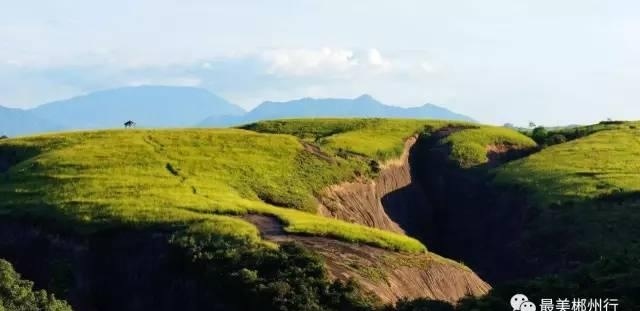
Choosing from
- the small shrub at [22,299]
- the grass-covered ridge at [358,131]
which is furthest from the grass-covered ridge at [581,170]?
the small shrub at [22,299]

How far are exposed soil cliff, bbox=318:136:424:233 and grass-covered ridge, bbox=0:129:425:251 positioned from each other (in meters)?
1.31

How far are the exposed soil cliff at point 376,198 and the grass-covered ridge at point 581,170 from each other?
8715mm

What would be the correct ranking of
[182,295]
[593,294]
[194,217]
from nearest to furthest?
[593,294] < [182,295] < [194,217]

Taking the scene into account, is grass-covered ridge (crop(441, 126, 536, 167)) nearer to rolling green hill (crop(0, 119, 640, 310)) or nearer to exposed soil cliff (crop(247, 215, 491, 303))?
rolling green hill (crop(0, 119, 640, 310))

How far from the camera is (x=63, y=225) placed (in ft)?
146

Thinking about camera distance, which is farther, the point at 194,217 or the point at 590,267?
the point at 194,217

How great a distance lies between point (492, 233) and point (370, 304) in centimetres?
3281

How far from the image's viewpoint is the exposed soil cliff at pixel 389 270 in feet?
124

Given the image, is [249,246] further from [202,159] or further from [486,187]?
[486,187]

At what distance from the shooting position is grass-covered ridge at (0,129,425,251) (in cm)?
4497

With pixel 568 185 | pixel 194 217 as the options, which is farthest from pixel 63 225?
pixel 568 185

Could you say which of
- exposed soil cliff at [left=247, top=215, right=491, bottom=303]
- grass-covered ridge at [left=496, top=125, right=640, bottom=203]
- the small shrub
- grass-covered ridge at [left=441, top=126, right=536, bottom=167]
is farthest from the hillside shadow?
the small shrub

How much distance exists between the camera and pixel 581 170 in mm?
67688

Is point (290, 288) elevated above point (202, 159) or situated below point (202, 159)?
below
